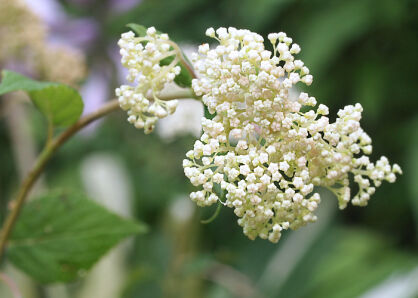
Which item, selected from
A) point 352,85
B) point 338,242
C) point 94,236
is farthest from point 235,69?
point 352,85

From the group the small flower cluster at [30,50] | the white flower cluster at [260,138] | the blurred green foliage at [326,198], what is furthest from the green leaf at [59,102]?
the blurred green foliage at [326,198]

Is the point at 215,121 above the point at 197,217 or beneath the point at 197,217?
beneath

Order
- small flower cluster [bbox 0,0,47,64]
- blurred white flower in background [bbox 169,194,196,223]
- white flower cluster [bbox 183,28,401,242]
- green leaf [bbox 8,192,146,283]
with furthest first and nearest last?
blurred white flower in background [bbox 169,194,196,223], small flower cluster [bbox 0,0,47,64], green leaf [bbox 8,192,146,283], white flower cluster [bbox 183,28,401,242]

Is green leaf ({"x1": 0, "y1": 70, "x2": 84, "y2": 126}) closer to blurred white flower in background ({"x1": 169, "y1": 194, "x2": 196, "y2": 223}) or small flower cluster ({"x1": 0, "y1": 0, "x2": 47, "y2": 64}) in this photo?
small flower cluster ({"x1": 0, "y1": 0, "x2": 47, "y2": 64})

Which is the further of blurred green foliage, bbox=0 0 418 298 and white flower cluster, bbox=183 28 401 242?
blurred green foliage, bbox=0 0 418 298

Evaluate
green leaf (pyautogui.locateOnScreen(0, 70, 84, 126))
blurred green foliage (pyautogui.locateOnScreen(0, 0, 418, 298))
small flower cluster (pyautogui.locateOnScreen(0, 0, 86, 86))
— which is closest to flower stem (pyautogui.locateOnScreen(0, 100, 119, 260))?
green leaf (pyautogui.locateOnScreen(0, 70, 84, 126))

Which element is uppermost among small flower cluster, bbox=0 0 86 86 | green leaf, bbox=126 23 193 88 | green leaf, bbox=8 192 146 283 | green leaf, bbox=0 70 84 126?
small flower cluster, bbox=0 0 86 86

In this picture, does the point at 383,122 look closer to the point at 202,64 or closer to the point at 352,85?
the point at 352,85
